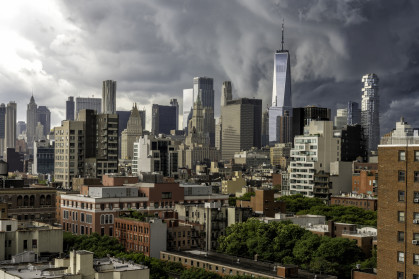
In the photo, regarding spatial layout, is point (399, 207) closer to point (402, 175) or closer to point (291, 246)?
point (402, 175)

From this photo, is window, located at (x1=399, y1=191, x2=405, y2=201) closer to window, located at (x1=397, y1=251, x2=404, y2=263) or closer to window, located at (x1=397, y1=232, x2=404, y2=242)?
window, located at (x1=397, y1=232, x2=404, y2=242)

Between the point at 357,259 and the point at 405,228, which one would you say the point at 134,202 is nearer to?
the point at 357,259

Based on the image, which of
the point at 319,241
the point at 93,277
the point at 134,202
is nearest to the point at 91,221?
the point at 134,202

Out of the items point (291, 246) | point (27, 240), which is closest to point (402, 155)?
point (27, 240)

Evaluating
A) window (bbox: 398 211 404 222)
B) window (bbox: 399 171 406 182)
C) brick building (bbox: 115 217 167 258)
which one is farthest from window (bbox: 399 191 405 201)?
brick building (bbox: 115 217 167 258)

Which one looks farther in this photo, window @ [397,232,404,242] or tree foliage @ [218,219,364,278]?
tree foliage @ [218,219,364,278]
